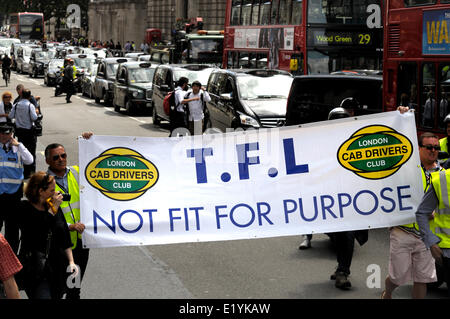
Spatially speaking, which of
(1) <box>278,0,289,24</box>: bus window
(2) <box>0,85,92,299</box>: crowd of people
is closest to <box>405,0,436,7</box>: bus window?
(2) <box>0,85,92,299</box>: crowd of people

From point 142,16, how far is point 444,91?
69.4 metres

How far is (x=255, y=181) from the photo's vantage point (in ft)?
25.2

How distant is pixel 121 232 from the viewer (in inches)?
285

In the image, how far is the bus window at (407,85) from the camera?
14008 millimetres

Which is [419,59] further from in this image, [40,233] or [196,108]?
[40,233]

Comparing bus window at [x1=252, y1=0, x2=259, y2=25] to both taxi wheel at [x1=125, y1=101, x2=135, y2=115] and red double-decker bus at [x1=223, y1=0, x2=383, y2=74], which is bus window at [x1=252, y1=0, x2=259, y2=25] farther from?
taxi wheel at [x1=125, y1=101, x2=135, y2=115]

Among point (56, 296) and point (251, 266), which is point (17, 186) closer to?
point (251, 266)

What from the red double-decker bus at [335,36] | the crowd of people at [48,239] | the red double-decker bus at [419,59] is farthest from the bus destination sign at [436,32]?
the red double-decker bus at [335,36]

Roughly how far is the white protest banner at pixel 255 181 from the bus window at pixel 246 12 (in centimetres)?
1944

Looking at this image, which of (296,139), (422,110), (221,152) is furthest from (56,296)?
(422,110)

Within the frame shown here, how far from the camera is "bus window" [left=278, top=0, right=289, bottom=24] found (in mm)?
24016

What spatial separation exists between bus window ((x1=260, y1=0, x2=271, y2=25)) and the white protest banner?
702 inches

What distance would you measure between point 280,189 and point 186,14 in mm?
60817

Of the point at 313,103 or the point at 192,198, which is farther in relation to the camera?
the point at 313,103
